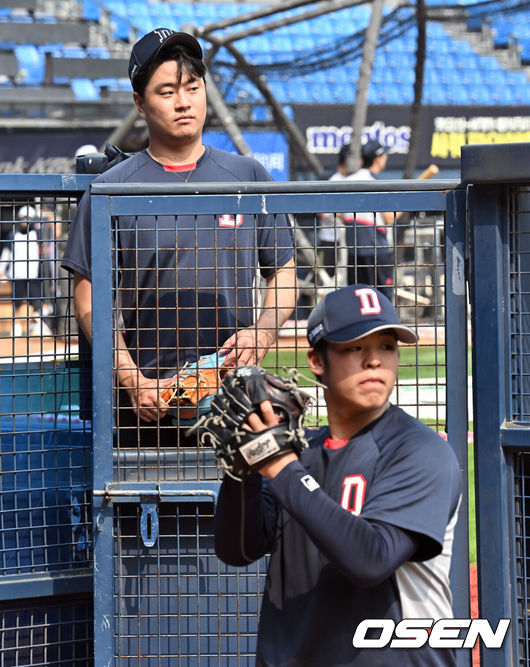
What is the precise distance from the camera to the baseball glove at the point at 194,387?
10.2ft

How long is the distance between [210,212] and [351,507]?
1217 millimetres

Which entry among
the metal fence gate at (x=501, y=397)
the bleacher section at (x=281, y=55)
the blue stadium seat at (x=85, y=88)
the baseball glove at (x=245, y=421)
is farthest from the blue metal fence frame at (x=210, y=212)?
the blue stadium seat at (x=85, y=88)

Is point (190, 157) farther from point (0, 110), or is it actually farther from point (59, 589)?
point (0, 110)

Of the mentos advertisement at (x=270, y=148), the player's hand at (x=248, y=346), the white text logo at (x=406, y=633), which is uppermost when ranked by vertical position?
the mentos advertisement at (x=270, y=148)

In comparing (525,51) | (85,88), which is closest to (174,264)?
(85,88)

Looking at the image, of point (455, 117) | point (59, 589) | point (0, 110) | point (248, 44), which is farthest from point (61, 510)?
point (248, 44)

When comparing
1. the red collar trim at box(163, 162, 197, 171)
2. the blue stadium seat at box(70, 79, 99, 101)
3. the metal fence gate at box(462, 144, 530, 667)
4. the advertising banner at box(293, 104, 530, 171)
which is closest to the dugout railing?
the metal fence gate at box(462, 144, 530, 667)

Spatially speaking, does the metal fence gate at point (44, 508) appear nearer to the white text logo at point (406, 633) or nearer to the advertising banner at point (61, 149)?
the white text logo at point (406, 633)

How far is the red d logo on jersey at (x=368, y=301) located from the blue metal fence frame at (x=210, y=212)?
745 mm

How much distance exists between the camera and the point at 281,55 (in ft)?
76.6

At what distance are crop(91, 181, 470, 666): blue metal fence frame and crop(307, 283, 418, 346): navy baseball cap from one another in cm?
72

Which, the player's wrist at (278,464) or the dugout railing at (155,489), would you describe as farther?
the dugout railing at (155,489)

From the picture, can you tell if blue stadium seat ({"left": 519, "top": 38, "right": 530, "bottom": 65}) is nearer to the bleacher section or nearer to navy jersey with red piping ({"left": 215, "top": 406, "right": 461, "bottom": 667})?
the bleacher section

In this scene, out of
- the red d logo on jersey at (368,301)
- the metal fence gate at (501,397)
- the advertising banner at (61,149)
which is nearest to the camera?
the red d logo on jersey at (368,301)
